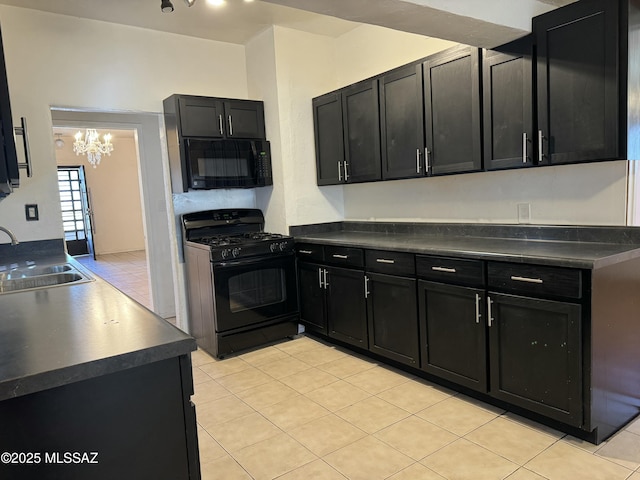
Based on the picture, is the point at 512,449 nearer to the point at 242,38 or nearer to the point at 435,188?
the point at 435,188

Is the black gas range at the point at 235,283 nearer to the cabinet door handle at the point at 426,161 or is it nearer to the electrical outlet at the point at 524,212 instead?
the cabinet door handle at the point at 426,161

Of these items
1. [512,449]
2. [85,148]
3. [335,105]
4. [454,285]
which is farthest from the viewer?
[85,148]

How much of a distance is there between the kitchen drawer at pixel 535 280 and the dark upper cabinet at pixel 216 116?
2.51 m

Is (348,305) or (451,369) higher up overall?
(348,305)

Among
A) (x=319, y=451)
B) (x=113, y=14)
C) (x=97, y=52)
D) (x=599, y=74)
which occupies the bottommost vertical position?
(x=319, y=451)

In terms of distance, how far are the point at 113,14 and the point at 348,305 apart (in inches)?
113

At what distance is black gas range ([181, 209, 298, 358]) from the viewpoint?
11.5 ft

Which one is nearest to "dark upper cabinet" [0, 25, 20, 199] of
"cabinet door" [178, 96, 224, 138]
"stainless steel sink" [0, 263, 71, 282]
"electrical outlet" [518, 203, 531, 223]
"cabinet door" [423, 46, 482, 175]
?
"stainless steel sink" [0, 263, 71, 282]

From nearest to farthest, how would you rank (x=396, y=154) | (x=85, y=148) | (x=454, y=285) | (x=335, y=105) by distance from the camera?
(x=454, y=285) → (x=396, y=154) → (x=335, y=105) → (x=85, y=148)

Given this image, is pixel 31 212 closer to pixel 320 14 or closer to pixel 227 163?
pixel 227 163

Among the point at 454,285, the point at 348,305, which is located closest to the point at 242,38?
the point at 348,305

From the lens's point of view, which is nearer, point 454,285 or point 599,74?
point 599,74

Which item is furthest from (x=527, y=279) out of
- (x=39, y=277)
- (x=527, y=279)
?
(x=39, y=277)

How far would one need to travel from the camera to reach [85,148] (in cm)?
743
